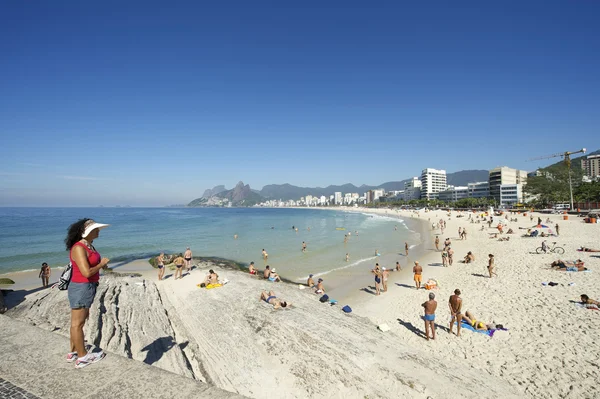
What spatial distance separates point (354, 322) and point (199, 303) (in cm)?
619

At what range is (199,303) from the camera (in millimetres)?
11148

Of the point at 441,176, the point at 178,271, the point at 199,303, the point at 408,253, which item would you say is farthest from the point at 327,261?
the point at 441,176

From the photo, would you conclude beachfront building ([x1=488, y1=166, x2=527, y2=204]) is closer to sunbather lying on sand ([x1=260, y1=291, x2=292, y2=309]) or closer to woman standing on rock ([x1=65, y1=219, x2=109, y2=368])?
sunbather lying on sand ([x1=260, y1=291, x2=292, y2=309])

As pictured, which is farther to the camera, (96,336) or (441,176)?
(441,176)

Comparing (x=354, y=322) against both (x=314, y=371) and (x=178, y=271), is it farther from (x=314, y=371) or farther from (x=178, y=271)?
(x=178, y=271)

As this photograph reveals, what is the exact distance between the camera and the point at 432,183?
6156 inches

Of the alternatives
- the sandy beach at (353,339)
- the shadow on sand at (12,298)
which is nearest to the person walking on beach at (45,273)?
the shadow on sand at (12,298)

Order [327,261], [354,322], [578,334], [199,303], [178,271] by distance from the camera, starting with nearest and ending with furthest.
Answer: [578,334]
[354,322]
[199,303]
[178,271]
[327,261]

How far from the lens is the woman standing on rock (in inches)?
115

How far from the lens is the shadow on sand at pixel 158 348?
6.77 meters

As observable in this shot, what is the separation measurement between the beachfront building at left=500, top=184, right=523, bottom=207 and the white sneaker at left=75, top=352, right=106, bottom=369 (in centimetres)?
12497

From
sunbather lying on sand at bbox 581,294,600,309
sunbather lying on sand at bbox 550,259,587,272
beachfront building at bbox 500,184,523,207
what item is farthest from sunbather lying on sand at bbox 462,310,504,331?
beachfront building at bbox 500,184,523,207

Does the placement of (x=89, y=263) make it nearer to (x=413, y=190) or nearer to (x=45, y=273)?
(x=45, y=273)

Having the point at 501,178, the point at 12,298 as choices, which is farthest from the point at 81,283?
the point at 501,178
